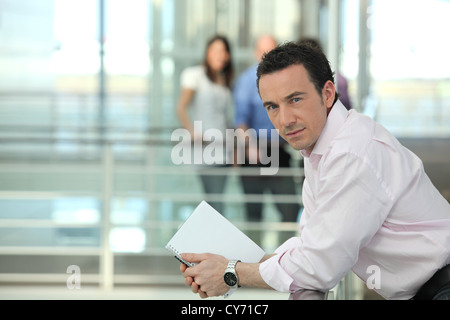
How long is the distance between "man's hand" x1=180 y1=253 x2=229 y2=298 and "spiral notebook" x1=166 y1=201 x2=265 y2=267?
1 centimetres

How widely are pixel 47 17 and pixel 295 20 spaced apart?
112 centimetres

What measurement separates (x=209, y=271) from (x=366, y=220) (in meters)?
0.21

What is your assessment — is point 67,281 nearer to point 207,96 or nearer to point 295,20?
point 207,96

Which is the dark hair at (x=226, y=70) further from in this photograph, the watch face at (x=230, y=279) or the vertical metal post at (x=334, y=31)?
the watch face at (x=230, y=279)

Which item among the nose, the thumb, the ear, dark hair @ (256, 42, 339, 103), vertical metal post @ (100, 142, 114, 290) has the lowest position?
vertical metal post @ (100, 142, 114, 290)

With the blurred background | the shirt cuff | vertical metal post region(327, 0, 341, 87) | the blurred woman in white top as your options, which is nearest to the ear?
the shirt cuff

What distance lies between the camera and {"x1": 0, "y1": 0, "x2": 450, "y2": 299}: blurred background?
3.27m

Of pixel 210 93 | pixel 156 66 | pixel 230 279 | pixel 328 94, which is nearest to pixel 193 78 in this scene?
pixel 210 93

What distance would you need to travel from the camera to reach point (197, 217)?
0.96m

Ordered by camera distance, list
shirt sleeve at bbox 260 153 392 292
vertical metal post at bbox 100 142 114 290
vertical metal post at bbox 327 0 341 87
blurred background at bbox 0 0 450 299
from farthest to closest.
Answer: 1. blurred background at bbox 0 0 450 299
2. vertical metal post at bbox 100 142 114 290
3. vertical metal post at bbox 327 0 341 87
4. shirt sleeve at bbox 260 153 392 292

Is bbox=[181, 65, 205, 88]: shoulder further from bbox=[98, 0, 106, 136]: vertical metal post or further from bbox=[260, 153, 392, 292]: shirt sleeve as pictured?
bbox=[260, 153, 392, 292]: shirt sleeve

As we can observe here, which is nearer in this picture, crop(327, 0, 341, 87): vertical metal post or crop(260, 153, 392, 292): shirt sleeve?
crop(260, 153, 392, 292): shirt sleeve

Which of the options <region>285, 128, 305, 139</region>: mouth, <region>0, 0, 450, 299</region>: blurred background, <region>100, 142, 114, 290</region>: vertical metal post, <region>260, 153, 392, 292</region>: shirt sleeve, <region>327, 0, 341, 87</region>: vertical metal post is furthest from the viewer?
<region>0, 0, 450, 299</region>: blurred background

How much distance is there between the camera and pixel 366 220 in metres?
0.91
